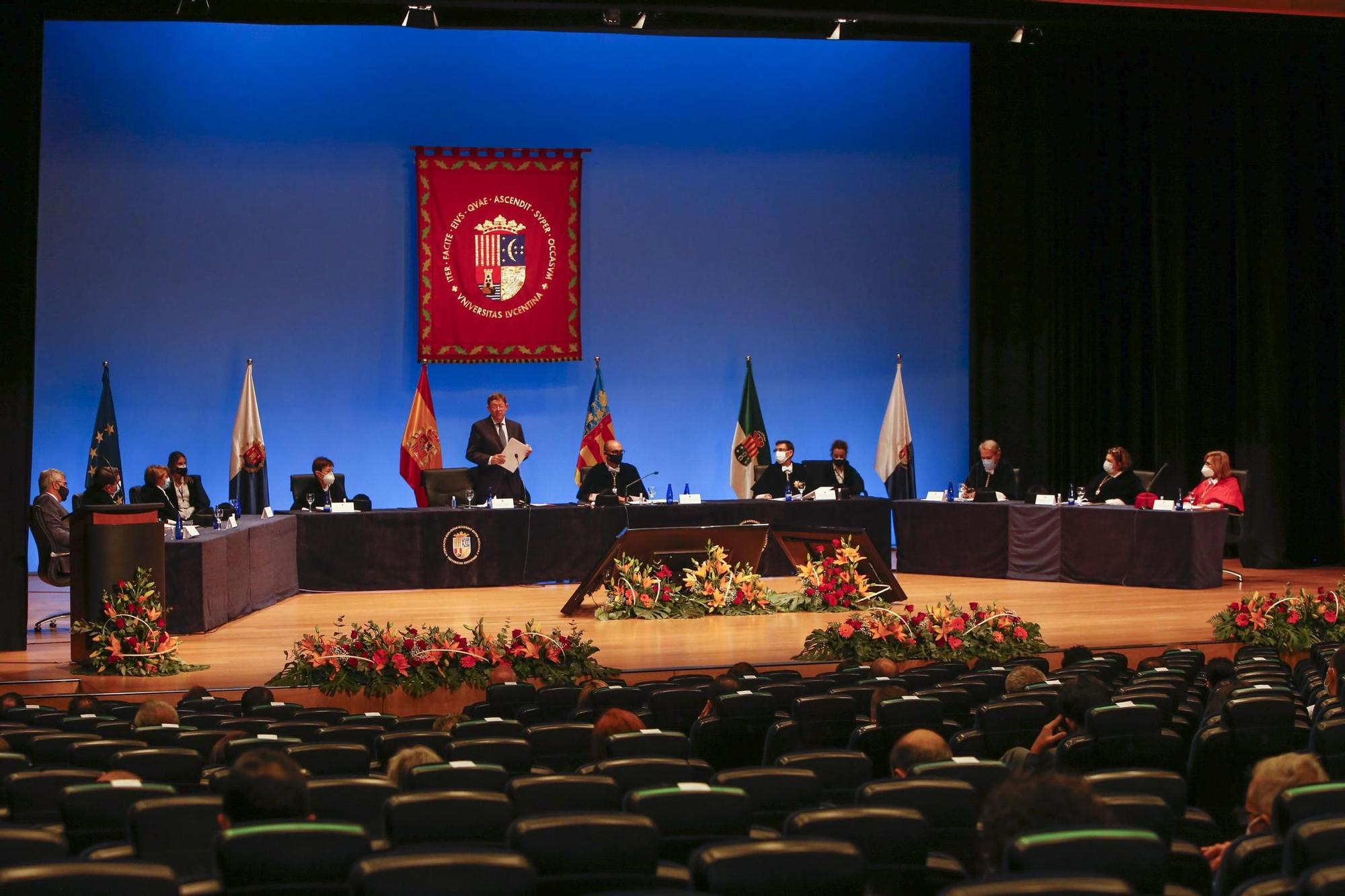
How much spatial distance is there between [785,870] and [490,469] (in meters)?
9.67

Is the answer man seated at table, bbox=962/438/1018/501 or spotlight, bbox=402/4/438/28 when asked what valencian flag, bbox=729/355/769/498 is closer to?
man seated at table, bbox=962/438/1018/501

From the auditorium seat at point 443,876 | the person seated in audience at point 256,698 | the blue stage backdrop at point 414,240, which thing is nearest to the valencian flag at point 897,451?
the blue stage backdrop at point 414,240

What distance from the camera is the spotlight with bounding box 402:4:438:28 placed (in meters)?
10.9

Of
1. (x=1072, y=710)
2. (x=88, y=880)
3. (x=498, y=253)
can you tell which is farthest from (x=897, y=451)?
(x=88, y=880)

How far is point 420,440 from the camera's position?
12.8 meters

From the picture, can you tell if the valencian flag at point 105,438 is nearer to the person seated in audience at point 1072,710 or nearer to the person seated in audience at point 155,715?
the person seated in audience at point 155,715

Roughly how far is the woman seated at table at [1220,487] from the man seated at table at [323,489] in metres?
6.66

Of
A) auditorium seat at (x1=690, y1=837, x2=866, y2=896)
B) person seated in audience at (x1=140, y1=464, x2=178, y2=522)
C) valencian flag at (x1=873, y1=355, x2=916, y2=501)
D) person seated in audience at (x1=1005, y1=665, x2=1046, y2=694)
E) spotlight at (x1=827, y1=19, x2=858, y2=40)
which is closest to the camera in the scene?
auditorium seat at (x1=690, y1=837, x2=866, y2=896)

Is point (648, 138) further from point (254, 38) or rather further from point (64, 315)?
point (64, 315)

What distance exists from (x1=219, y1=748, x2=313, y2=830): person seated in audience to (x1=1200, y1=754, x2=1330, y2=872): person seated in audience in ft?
6.47

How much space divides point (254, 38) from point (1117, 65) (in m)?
7.92

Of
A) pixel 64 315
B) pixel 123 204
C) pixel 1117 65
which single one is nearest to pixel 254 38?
pixel 123 204

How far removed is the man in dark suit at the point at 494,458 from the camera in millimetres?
11742

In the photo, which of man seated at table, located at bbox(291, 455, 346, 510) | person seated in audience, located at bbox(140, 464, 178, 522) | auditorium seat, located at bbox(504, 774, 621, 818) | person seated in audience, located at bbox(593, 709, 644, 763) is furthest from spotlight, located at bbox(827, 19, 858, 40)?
auditorium seat, located at bbox(504, 774, 621, 818)
